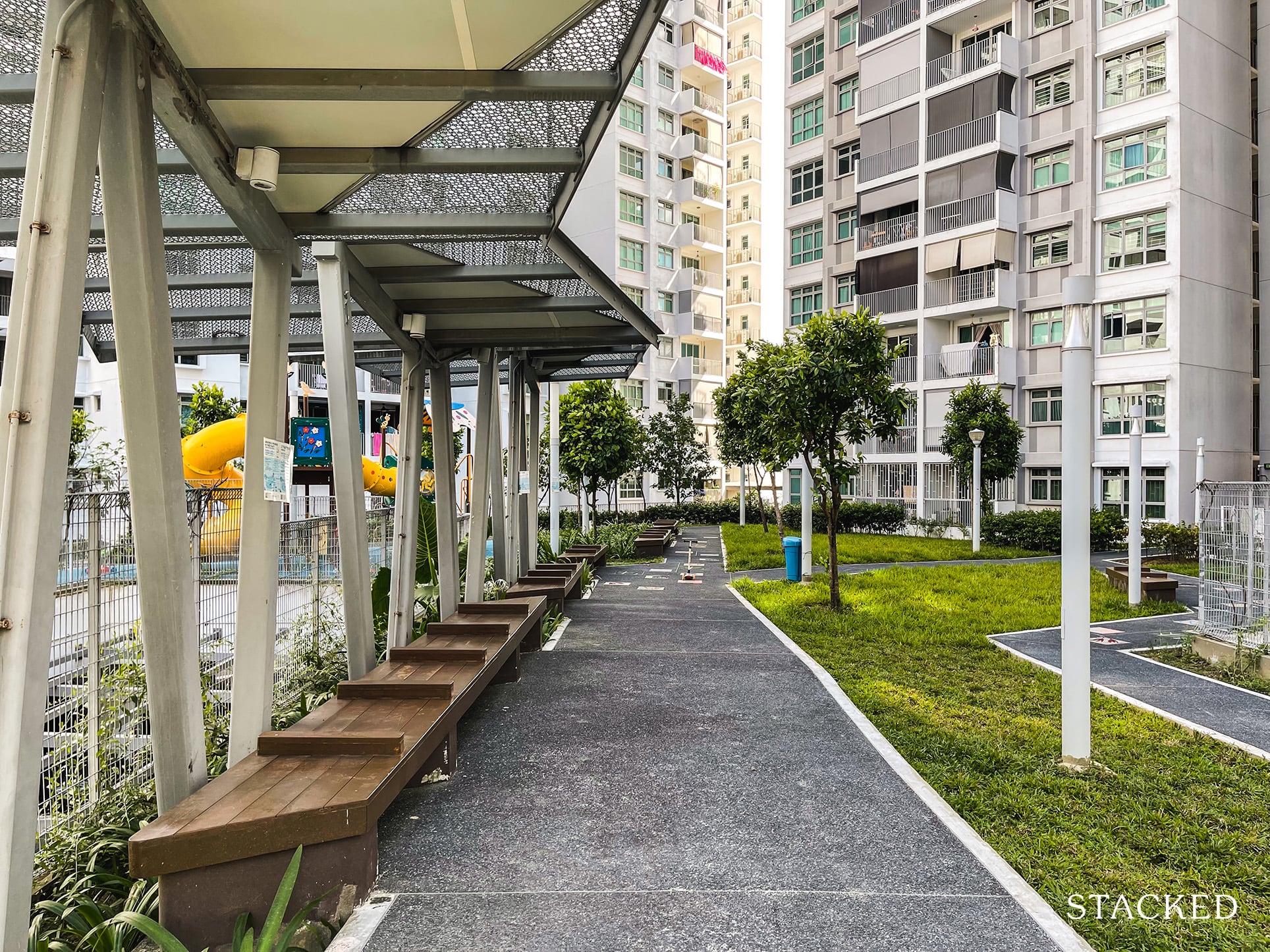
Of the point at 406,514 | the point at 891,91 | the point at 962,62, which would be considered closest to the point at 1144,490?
the point at 962,62

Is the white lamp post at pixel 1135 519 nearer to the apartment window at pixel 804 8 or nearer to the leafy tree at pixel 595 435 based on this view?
the leafy tree at pixel 595 435

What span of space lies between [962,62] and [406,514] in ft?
114

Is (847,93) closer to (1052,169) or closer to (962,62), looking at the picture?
(962,62)

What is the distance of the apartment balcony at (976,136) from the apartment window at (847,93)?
Answer: 5.75 m

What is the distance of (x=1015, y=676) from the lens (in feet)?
31.8

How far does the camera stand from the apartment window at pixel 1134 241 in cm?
3084

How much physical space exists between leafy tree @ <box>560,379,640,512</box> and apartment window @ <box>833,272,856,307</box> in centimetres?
1926

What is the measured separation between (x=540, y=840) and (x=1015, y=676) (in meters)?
6.44

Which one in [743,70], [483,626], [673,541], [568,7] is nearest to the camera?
[568,7]

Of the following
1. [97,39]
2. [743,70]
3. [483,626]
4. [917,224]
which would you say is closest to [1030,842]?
[483,626]

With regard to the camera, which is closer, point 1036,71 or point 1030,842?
point 1030,842

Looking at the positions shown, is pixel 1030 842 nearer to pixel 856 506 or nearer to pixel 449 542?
pixel 449 542

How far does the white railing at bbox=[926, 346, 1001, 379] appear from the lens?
112ft

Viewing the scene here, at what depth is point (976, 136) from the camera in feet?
114
